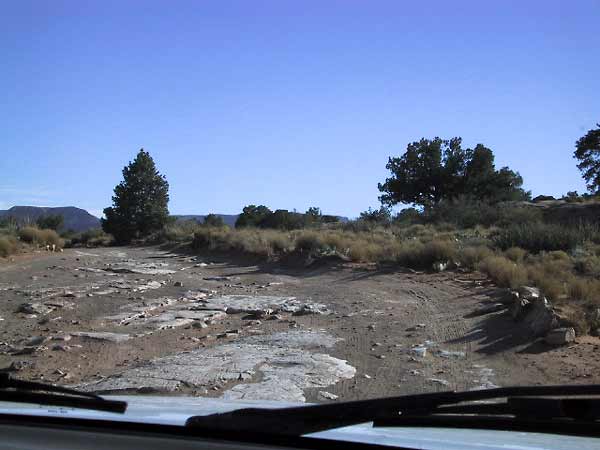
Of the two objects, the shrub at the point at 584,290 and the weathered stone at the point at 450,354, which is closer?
the weathered stone at the point at 450,354

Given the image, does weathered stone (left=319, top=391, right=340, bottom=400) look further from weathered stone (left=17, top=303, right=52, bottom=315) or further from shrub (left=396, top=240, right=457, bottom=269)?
shrub (left=396, top=240, right=457, bottom=269)

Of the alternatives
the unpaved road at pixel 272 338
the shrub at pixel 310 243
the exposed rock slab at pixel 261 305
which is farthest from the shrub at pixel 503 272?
the shrub at pixel 310 243

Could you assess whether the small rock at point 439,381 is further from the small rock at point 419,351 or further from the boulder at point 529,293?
the boulder at point 529,293

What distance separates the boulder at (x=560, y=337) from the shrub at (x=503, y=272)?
14.1 feet

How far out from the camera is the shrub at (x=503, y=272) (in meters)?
14.8

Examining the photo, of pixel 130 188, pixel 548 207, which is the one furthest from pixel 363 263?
pixel 130 188

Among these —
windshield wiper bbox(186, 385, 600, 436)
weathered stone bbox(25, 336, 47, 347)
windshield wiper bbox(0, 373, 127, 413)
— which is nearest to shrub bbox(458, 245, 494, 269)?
weathered stone bbox(25, 336, 47, 347)

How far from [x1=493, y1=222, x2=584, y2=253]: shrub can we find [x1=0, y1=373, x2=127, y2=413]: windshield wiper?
19.7 meters

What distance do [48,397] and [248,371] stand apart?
5.12 metres

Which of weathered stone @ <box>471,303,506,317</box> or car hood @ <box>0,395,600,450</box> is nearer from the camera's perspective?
car hood @ <box>0,395,600,450</box>

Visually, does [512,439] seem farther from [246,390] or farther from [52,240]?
[52,240]

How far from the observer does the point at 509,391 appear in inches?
124

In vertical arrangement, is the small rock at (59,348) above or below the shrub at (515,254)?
below

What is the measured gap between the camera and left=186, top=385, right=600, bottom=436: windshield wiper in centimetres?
255
